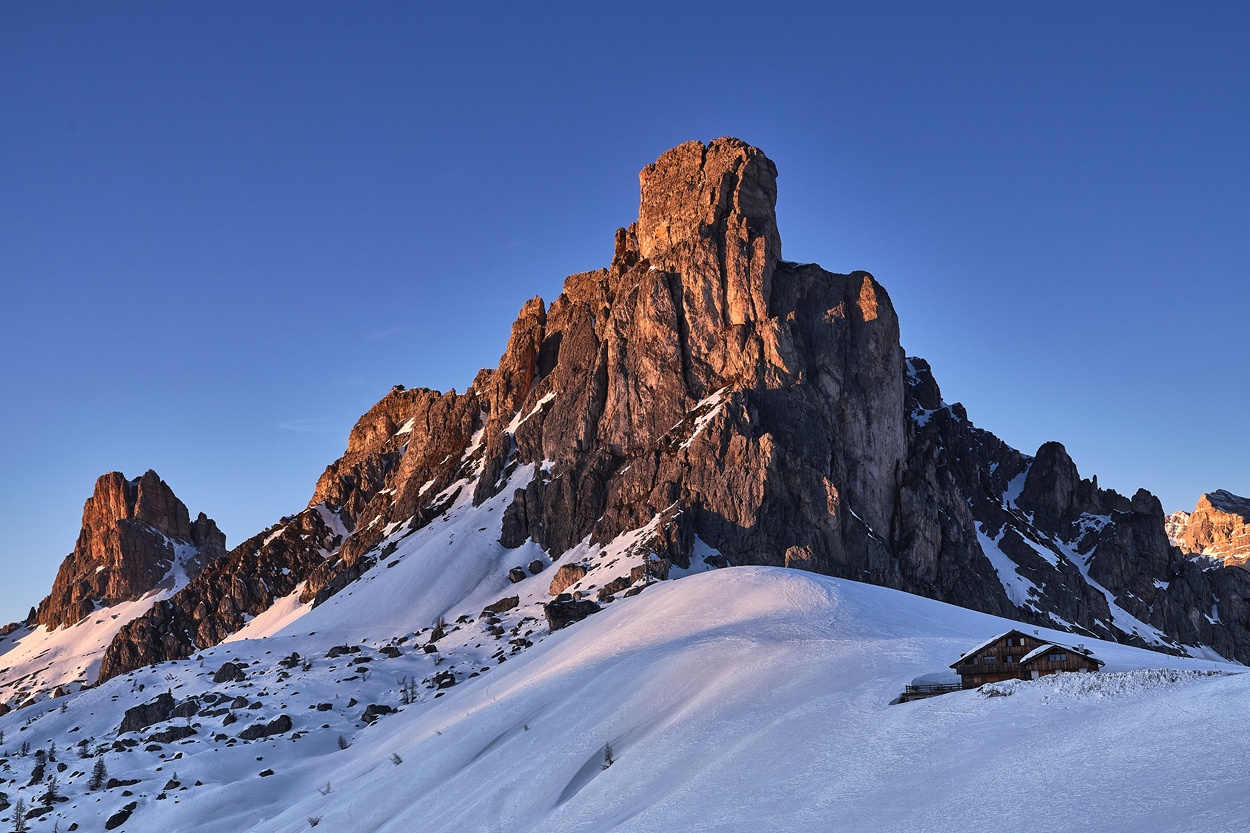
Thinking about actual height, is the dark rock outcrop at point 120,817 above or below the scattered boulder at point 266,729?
below

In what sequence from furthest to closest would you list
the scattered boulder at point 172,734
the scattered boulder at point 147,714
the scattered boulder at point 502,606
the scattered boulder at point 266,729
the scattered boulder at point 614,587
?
the scattered boulder at point 502,606
the scattered boulder at point 614,587
the scattered boulder at point 147,714
the scattered boulder at point 172,734
the scattered boulder at point 266,729

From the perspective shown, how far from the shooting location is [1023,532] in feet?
458

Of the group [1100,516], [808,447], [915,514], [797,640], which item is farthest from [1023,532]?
[797,640]

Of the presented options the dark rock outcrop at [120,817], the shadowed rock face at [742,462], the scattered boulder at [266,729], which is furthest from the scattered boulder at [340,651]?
the dark rock outcrop at [120,817]

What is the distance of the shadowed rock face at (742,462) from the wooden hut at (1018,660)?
56.2 metres

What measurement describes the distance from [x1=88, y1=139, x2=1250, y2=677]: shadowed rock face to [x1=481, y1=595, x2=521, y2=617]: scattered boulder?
11508 millimetres

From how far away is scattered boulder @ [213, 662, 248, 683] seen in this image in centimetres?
8800

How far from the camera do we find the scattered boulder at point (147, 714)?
259ft

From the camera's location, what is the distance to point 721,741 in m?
30.8

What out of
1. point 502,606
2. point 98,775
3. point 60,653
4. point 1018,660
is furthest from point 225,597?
point 1018,660

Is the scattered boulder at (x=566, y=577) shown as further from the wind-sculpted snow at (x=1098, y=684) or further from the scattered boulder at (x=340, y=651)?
the wind-sculpted snow at (x=1098, y=684)

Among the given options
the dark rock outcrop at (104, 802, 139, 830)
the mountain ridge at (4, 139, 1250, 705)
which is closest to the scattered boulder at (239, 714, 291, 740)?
the dark rock outcrop at (104, 802, 139, 830)

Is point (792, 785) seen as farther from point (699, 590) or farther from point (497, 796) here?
point (699, 590)

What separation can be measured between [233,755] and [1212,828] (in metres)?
56.1
